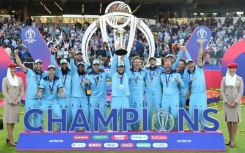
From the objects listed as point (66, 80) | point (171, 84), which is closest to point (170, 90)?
point (171, 84)

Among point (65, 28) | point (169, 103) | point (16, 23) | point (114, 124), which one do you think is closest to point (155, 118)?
point (169, 103)

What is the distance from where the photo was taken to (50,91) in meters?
9.65

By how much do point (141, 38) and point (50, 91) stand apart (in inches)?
707

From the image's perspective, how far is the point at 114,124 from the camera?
9242mm

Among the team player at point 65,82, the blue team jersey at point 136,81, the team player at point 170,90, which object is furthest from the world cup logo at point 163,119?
the team player at point 65,82

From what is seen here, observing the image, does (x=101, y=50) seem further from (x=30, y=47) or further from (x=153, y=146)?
(x=153, y=146)

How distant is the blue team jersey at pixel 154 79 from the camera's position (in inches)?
394

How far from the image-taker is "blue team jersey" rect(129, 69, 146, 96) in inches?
396

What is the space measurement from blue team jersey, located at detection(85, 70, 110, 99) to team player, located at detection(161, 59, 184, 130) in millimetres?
1276

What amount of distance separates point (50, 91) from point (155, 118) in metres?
2.28

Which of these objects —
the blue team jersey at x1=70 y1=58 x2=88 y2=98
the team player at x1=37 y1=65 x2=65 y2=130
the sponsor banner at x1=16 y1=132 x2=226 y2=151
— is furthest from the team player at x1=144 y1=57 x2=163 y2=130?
the team player at x1=37 y1=65 x2=65 y2=130

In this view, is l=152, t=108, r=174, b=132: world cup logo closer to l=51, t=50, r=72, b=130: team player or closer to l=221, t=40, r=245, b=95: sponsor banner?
l=51, t=50, r=72, b=130: team player

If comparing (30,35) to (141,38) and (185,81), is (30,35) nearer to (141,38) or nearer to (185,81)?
(185,81)

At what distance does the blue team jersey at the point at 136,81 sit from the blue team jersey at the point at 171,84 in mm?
546
